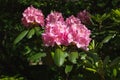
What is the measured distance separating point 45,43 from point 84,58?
33 centimetres

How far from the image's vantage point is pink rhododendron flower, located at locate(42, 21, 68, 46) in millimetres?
3111

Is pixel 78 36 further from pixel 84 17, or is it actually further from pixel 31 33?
pixel 84 17

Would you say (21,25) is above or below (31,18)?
below

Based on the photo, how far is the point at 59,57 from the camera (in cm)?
304

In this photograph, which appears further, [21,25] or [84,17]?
[21,25]

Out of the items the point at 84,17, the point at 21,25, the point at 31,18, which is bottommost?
the point at 21,25

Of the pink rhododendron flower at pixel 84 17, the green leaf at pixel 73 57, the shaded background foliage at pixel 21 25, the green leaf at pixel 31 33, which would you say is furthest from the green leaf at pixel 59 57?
the shaded background foliage at pixel 21 25

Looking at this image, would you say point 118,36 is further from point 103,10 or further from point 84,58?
point 103,10

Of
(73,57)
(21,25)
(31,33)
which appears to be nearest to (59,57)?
(73,57)

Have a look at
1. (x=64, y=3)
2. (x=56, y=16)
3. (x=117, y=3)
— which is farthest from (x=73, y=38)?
(x=64, y=3)

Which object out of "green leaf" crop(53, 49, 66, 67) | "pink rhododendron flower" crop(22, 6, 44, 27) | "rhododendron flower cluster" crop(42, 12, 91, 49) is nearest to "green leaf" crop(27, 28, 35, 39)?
"pink rhododendron flower" crop(22, 6, 44, 27)

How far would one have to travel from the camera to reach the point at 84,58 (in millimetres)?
3273

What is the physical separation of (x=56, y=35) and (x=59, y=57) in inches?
6.8

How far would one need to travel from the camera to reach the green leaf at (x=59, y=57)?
3037 millimetres
